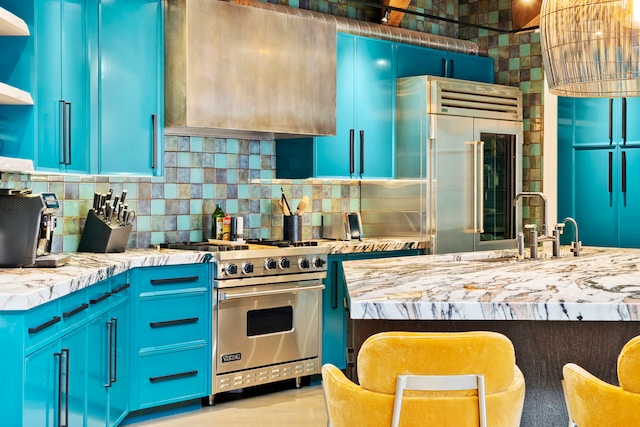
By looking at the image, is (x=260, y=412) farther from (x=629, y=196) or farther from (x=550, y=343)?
(x=629, y=196)

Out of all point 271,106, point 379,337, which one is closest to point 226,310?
point 271,106

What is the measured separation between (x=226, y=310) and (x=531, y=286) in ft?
7.53

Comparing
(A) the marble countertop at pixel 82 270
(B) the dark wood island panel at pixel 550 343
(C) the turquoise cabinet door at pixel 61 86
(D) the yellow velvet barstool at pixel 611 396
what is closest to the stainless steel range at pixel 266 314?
(A) the marble countertop at pixel 82 270

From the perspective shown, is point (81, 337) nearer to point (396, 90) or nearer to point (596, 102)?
point (396, 90)

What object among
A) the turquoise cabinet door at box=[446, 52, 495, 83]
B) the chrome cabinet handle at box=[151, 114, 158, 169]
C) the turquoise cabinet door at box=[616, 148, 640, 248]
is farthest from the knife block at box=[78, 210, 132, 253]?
the turquoise cabinet door at box=[616, 148, 640, 248]

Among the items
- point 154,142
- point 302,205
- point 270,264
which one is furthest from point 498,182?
point 154,142

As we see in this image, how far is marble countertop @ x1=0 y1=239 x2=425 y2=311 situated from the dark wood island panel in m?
1.16

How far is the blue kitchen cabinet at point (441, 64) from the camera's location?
20.4 feet

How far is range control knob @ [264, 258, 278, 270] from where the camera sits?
5047 mm

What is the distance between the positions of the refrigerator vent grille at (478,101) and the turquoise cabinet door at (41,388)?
368 cm

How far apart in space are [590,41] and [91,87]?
107 inches

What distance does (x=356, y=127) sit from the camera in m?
5.95

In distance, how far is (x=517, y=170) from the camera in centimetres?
658

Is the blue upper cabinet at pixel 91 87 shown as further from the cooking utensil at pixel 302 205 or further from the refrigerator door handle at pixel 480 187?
the refrigerator door handle at pixel 480 187
